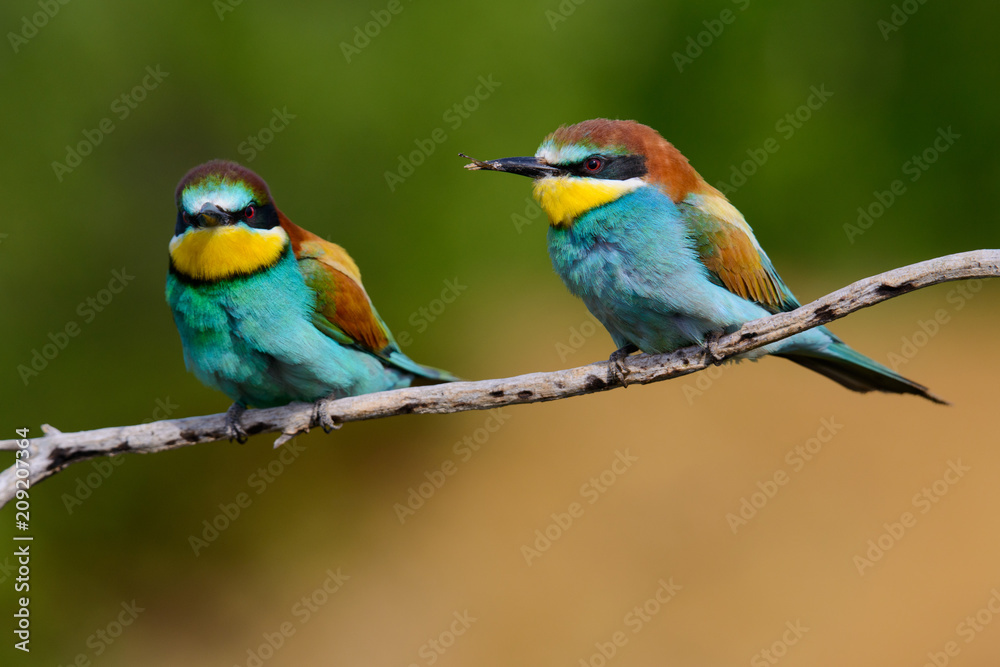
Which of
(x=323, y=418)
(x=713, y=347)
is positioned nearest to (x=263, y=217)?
(x=323, y=418)

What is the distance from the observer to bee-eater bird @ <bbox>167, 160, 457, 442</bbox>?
2.79 m

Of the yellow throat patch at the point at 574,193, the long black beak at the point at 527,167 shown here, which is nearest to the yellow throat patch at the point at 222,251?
the long black beak at the point at 527,167

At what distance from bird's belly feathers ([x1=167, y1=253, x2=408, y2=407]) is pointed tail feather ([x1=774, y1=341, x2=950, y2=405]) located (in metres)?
1.54

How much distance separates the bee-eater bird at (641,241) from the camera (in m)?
2.52

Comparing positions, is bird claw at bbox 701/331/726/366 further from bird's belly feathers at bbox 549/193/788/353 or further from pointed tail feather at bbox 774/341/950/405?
pointed tail feather at bbox 774/341/950/405

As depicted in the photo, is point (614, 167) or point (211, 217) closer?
point (614, 167)

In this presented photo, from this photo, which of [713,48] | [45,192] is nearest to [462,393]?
[45,192]

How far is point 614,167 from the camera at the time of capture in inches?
100

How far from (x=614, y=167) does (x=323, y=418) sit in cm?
129

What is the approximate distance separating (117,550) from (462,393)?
3.45 metres

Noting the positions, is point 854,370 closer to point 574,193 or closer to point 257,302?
point 574,193

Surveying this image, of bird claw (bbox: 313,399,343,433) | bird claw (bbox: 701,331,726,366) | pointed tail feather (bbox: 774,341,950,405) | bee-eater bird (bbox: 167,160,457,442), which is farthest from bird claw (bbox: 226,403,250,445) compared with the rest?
pointed tail feather (bbox: 774,341,950,405)

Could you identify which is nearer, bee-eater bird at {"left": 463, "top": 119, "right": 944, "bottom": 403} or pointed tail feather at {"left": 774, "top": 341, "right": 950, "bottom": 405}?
bee-eater bird at {"left": 463, "top": 119, "right": 944, "bottom": 403}

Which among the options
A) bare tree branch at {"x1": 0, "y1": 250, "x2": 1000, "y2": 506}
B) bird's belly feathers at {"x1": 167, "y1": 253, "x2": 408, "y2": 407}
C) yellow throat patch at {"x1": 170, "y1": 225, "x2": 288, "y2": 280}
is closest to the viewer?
bare tree branch at {"x1": 0, "y1": 250, "x2": 1000, "y2": 506}
